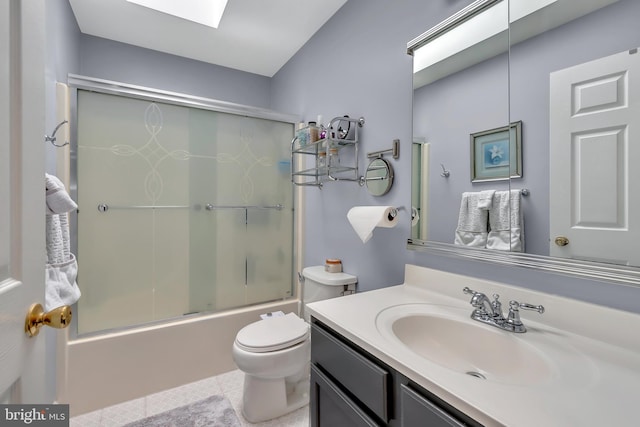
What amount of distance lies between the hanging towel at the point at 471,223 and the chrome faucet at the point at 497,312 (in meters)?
0.21

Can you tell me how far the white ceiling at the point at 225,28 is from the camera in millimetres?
1879

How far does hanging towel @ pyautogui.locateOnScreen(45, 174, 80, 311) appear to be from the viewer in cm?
108

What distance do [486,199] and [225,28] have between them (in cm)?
206

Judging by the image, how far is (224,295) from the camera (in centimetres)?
218

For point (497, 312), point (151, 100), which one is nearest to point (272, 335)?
point (497, 312)

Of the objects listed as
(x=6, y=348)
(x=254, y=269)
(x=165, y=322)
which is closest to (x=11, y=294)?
(x=6, y=348)

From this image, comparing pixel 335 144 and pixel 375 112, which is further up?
pixel 375 112

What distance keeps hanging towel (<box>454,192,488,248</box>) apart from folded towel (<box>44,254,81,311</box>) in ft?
5.22

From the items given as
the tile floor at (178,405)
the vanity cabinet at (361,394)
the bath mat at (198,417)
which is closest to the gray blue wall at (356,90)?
the vanity cabinet at (361,394)

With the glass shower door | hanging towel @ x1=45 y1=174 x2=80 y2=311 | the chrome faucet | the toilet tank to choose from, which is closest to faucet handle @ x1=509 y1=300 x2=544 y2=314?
the chrome faucet

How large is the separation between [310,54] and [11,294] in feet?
7.35

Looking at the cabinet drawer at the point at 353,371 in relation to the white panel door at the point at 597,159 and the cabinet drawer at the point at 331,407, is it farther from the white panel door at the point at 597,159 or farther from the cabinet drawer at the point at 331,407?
the white panel door at the point at 597,159

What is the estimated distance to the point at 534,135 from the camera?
97 centimetres

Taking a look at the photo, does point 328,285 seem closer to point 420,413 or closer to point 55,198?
point 420,413
